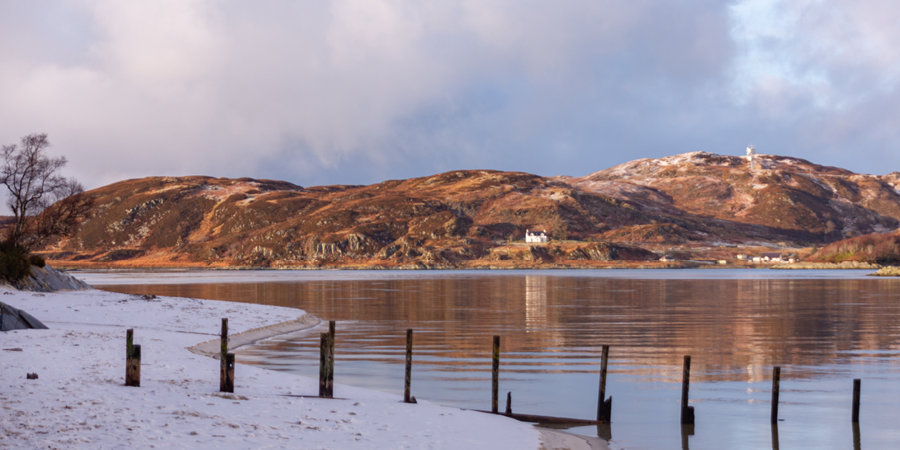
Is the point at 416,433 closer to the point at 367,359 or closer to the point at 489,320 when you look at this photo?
the point at 367,359

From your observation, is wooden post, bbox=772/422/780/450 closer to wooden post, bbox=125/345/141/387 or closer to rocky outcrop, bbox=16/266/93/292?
wooden post, bbox=125/345/141/387

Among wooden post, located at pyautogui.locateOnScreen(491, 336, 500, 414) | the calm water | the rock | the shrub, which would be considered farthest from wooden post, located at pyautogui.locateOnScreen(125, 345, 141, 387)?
the shrub

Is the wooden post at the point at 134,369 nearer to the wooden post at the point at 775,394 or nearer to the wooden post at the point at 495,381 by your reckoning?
the wooden post at the point at 495,381

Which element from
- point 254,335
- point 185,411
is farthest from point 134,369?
Result: point 254,335

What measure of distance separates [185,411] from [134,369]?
3443 mm

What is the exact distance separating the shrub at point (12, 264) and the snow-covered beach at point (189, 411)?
1060 inches

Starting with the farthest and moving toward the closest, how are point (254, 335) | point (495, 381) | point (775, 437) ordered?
point (254, 335) → point (495, 381) → point (775, 437)

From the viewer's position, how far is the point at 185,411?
14.0 meters

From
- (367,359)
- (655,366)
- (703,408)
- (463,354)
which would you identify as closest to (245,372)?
(367,359)

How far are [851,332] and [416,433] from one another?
31879 mm

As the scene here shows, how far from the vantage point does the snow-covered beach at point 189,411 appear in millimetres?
12219

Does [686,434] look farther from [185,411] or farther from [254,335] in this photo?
[254,335]

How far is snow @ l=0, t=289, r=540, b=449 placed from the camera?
1219cm

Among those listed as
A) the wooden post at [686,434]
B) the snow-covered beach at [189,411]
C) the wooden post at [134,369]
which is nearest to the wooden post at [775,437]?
the wooden post at [686,434]
